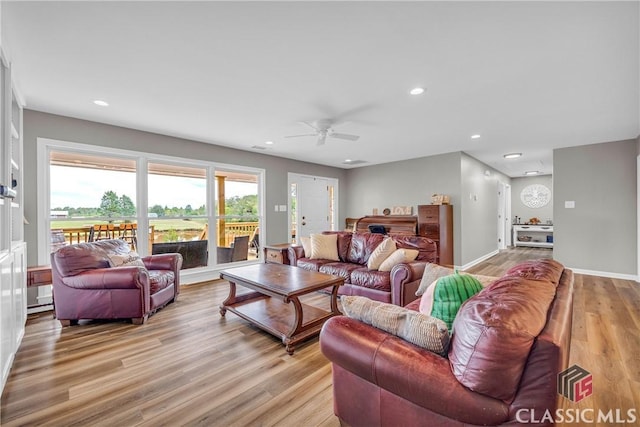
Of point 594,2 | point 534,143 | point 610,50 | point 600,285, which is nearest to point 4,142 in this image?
point 594,2

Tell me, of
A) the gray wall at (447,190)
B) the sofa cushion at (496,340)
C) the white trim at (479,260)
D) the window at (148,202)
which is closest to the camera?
the sofa cushion at (496,340)

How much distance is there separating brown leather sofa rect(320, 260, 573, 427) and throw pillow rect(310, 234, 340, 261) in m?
2.76

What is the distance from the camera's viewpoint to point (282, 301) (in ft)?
9.80

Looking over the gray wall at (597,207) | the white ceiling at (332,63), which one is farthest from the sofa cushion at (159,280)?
the gray wall at (597,207)

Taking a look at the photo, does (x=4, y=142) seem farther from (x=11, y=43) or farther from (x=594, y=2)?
(x=594, y=2)

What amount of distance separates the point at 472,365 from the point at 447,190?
5.24m

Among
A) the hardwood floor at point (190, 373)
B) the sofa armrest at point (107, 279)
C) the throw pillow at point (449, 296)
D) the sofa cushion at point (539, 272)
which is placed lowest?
the hardwood floor at point (190, 373)

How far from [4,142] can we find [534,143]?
6.81 meters

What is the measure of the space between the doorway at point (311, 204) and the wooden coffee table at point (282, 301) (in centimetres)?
318

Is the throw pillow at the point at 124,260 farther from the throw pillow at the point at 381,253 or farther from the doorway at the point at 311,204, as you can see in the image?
the doorway at the point at 311,204

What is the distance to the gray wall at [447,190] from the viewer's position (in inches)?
221

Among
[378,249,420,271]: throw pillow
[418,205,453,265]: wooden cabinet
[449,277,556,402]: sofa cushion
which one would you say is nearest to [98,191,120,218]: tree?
[378,249,420,271]: throw pillow

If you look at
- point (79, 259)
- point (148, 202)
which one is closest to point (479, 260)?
point (148, 202)

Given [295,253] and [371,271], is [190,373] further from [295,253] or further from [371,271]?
[295,253]
